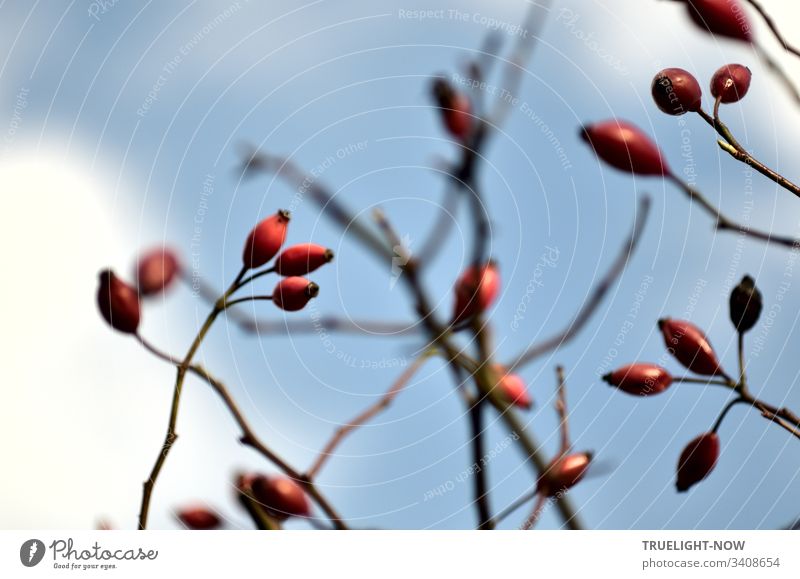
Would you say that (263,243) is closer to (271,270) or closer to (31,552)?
(271,270)

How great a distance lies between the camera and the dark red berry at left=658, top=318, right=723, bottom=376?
0.70m

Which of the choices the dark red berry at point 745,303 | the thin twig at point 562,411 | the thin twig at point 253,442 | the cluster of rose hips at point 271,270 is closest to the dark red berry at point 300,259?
the cluster of rose hips at point 271,270

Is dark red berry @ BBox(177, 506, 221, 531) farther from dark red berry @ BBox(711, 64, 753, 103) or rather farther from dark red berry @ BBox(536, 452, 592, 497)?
dark red berry @ BBox(711, 64, 753, 103)

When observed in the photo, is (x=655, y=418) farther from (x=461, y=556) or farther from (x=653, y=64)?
(x=653, y=64)

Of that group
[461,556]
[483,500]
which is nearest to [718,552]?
[461,556]

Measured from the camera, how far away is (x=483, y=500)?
66 cm

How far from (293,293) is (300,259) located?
29 mm

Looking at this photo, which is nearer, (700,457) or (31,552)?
(700,457)

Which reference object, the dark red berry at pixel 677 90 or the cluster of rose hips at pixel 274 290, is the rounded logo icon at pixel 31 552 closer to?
the cluster of rose hips at pixel 274 290

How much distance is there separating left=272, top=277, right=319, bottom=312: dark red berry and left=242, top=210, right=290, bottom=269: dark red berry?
26mm

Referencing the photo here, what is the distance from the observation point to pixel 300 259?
2.23 ft

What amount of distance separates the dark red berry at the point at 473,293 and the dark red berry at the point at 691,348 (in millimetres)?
164

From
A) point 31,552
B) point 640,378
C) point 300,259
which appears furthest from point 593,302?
point 31,552

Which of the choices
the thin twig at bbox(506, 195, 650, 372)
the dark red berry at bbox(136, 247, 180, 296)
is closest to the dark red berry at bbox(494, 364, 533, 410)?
the thin twig at bbox(506, 195, 650, 372)
